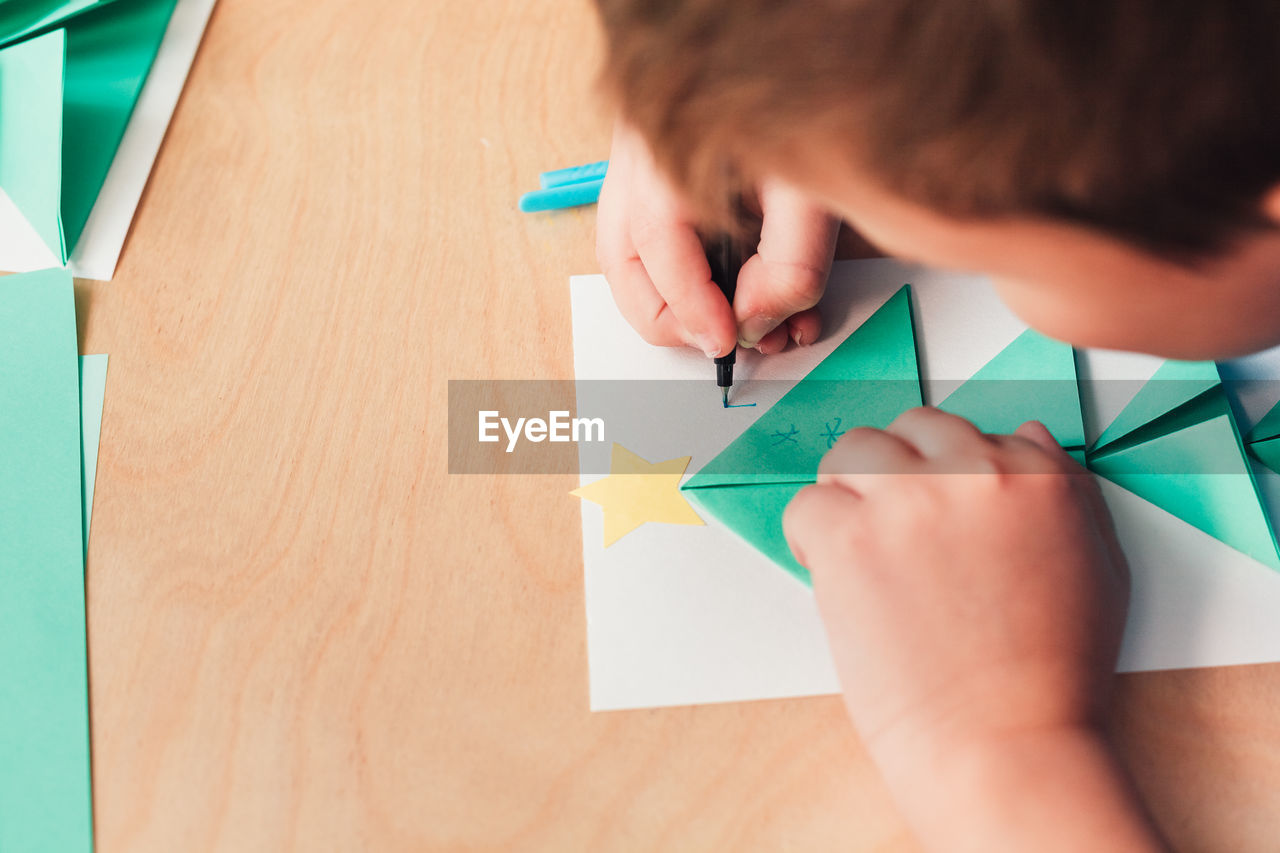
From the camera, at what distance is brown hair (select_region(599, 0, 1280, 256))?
0.24 m

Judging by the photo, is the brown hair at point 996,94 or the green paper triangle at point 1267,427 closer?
the brown hair at point 996,94

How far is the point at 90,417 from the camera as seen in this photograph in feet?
1.78

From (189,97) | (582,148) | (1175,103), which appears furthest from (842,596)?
(189,97)

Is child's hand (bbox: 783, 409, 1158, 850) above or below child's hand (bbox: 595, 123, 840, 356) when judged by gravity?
below

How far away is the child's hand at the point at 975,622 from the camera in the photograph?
0.40 meters

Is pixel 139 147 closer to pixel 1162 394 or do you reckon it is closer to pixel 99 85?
pixel 99 85

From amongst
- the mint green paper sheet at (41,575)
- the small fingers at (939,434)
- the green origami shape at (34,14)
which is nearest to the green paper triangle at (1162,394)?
the small fingers at (939,434)

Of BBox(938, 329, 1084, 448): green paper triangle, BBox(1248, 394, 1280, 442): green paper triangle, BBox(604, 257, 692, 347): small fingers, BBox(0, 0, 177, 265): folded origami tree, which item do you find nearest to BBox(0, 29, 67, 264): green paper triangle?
BBox(0, 0, 177, 265): folded origami tree

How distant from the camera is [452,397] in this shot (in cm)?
55

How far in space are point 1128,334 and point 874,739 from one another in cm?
24

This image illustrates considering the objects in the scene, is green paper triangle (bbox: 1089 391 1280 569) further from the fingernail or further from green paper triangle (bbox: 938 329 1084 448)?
the fingernail

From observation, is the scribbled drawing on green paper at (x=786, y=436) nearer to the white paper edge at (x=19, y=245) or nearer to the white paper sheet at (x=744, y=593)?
the white paper sheet at (x=744, y=593)

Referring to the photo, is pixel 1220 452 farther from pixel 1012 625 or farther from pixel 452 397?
pixel 452 397

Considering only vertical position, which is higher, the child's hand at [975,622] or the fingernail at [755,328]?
the fingernail at [755,328]
